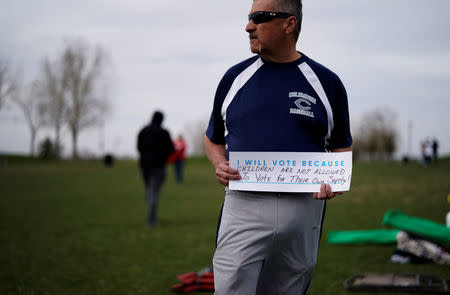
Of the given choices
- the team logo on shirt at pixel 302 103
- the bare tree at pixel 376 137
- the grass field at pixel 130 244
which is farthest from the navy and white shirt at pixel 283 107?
the bare tree at pixel 376 137

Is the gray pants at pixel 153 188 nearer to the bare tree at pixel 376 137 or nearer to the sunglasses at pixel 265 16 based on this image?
the sunglasses at pixel 265 16

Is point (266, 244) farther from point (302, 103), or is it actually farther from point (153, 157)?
point (153, 157)

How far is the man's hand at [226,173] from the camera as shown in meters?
2.56

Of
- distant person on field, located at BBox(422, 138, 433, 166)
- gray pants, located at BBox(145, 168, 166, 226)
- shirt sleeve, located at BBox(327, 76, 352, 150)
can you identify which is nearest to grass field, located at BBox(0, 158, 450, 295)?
gray pants, located at BBox(145, 168, 166, 226)

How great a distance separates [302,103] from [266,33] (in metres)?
0.41

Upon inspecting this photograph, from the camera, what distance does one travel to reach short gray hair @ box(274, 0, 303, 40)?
2557 mm

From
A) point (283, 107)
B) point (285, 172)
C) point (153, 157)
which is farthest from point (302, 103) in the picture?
point (153, 157)

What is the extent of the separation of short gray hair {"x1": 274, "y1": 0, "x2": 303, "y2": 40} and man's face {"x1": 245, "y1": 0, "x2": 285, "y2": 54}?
0.04 meters

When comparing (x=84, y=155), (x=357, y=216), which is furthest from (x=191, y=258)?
(x=84, y=155)

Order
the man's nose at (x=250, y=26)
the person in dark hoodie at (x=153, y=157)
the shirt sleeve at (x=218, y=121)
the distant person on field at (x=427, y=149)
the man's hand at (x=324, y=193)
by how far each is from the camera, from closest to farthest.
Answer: the man's hand at (x=324, y=193) < the man's nose at (x=250, y=26) < the shirt sleeve at (x=218, y=121) < the person in dark hoodie at (x=153, y=157) < the distant person on field at (x=427, y=149)

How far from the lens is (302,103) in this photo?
2.54 metres

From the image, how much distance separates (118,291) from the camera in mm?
5301

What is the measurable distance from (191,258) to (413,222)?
3051mm

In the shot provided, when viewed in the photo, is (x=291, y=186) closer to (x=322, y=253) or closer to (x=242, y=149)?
(x=242, y=149)
